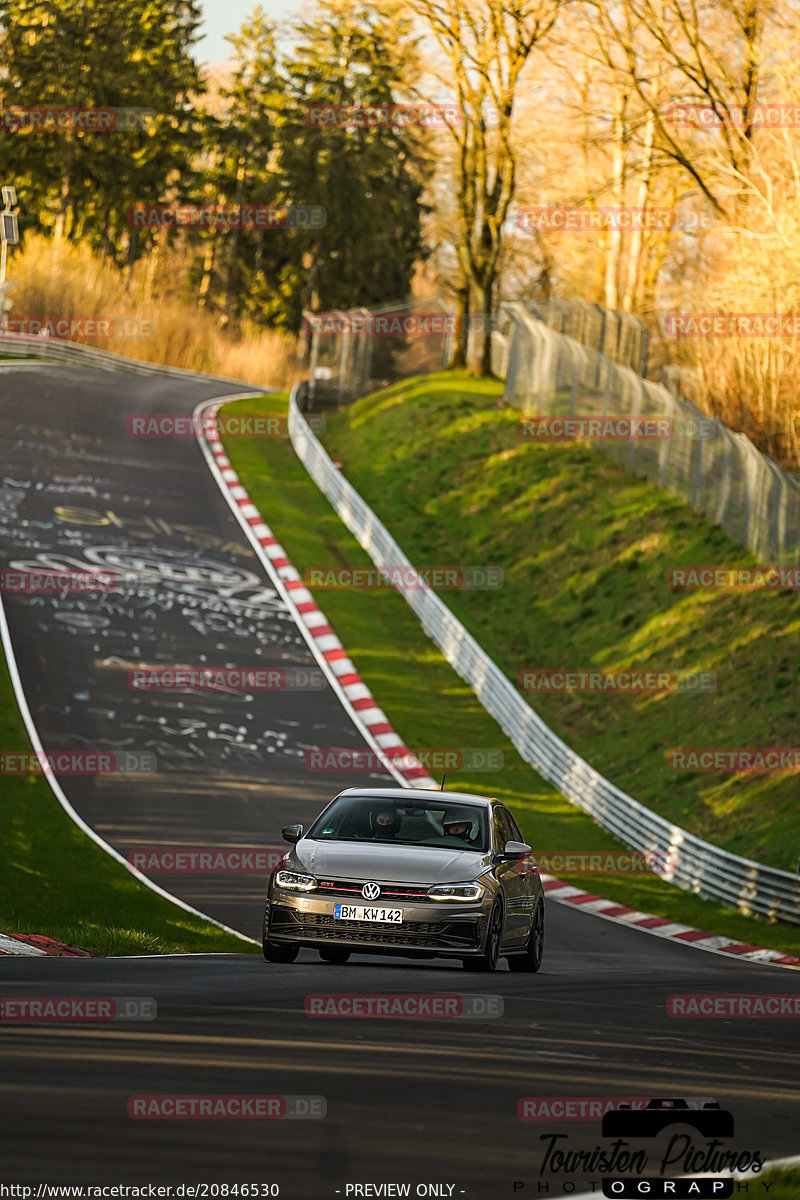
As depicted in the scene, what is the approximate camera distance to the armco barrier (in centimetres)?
2000

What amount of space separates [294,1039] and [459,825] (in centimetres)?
466

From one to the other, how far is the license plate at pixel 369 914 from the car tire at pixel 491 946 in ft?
2.37

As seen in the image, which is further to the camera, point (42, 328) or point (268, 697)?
point (42, 328)

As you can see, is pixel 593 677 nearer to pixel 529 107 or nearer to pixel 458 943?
pixel 458 943

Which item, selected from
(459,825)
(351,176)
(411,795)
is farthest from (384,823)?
(351,176)

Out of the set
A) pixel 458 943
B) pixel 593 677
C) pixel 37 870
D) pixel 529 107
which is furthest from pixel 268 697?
pixel 529 107

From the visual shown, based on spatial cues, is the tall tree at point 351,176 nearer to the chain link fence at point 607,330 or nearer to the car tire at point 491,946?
the chain link fence at point 607,330

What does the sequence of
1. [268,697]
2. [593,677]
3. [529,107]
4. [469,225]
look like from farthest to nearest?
1. [529,107]
2. [469,225]
3. [593,677]
4. [268,697]

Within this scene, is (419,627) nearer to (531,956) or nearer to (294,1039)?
(531,956)

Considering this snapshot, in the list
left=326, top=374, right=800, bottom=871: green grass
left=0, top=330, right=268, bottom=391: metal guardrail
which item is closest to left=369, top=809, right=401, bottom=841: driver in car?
left=326, top=374, right=800, bottom=871: green grass

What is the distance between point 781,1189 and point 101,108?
8686cm

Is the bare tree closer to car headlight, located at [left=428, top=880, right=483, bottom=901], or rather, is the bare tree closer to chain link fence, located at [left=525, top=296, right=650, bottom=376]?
chain link fence, located at [left=525, top=296, right=650, bottom=376]

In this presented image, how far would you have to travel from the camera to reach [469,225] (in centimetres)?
5116

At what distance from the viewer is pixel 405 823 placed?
12.4 m
